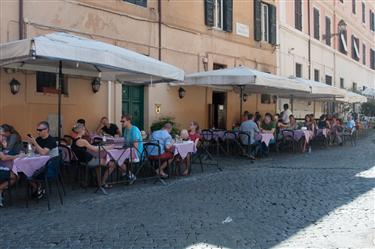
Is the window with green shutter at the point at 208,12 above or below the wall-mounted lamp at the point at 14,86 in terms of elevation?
above

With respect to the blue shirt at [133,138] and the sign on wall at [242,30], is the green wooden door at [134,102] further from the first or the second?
the sign on wall at [242,30]

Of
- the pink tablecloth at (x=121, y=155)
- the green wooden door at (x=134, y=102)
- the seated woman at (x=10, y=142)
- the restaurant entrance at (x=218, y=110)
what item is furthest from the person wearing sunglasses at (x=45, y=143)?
the restaurant entrance at (x=218, y=110)

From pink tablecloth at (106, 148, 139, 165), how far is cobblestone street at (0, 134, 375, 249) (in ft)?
1.80

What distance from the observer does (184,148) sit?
10.0 m

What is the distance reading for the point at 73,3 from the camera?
39.2 feet

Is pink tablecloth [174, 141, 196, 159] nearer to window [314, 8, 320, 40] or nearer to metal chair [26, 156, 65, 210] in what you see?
metal chair [26, 156, 65, 210]

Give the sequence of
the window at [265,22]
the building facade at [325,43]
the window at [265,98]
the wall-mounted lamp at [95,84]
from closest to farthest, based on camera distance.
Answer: the wall-mounted lamp at [95,84] → the window at [265,98] → the window at [265,22] → the building facade at [325,43]

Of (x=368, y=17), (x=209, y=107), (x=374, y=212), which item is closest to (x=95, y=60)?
(x=374, y=212)

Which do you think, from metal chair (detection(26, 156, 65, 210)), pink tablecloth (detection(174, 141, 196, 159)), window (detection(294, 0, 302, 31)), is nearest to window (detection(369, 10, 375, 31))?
window (detection(294, 0, 302, 31))

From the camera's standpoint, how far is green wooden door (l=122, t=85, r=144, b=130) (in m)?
14.0

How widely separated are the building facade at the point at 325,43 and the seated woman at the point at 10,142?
50.5 feet

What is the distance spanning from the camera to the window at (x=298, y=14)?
921 inches

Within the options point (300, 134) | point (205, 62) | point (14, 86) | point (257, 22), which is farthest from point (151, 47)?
point (257, 22)

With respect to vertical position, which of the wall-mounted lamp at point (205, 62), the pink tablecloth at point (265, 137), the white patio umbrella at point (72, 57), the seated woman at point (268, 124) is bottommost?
the pink tablecloth at point (265, 137)
